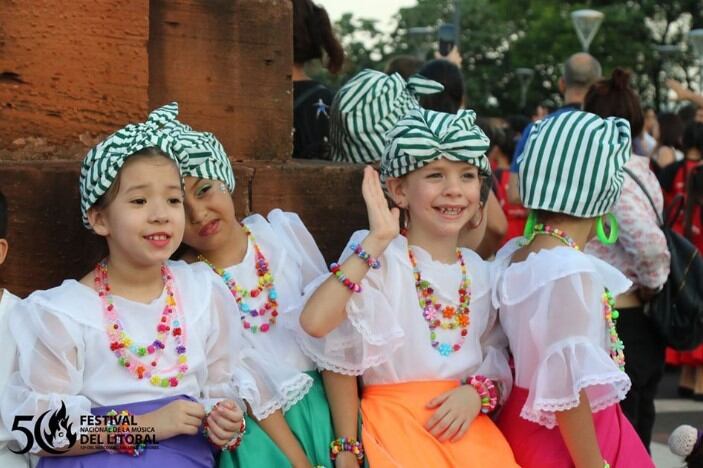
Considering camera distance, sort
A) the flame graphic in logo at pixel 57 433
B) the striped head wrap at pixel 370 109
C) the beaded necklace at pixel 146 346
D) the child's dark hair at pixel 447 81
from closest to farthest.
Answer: the flame graphic in logo at pixel 57 433 → the beaded necklace at pixel 146 346 → the striped head wrap at pixel 370 109 → the child's dark hair at pixel 447 81

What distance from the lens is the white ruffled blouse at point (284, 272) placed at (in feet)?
13.5

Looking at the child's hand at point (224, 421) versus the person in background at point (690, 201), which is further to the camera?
the person in background at point (690, 201)

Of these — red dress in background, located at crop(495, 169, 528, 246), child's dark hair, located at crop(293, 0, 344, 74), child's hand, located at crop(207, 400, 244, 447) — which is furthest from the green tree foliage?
child's hand, located at crop(207, 400, 244, 447)

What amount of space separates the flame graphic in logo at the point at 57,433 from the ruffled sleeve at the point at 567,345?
1.49m

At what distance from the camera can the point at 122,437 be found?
11.8 feet

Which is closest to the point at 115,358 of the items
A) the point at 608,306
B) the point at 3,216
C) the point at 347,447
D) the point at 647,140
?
the point at 3,216

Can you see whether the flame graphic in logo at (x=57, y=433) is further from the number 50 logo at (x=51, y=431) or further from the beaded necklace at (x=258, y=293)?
the beaded necklace at (x=258, y=293)

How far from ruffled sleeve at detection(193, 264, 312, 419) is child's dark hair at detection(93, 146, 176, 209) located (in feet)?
1.32

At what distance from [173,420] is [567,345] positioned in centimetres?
129

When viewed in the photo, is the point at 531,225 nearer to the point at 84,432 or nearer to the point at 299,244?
the point at 299,244

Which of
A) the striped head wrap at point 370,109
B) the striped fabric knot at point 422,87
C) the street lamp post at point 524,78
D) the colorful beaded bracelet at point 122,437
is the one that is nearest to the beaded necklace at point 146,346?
the colorful beaded bracelet at point 122,437

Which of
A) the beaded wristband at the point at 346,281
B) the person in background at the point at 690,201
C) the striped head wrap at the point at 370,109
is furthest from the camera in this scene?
the person in background at the point at 690,201

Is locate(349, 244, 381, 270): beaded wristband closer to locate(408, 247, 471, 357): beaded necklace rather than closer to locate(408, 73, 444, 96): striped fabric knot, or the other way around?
locate(408, 247, 471, 357): beaded necklace

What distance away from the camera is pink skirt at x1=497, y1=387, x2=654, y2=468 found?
410cm
